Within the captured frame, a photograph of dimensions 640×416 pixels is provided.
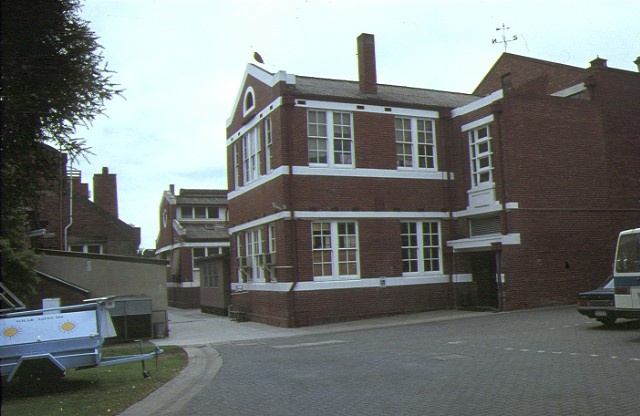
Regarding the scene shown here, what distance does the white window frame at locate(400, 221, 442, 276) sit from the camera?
24.6 m

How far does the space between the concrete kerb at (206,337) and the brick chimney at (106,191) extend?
2100cm

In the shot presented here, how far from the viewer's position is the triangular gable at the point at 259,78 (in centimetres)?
2331

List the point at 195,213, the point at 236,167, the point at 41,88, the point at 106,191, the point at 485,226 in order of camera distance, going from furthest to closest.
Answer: the point at 106,191 < the point at 195,213 < the point at 236,167 < the point at 485,226 < the point at 41,88

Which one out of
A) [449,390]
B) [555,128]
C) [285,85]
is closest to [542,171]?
[555,128]

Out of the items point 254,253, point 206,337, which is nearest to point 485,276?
point 254,253

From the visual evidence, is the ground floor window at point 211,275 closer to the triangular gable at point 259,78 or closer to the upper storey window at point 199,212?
the triangular gable at point 259,78

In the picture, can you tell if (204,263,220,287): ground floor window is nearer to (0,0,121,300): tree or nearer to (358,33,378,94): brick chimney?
(358,33,378,94): brick chimney

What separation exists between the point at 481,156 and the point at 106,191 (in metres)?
32.1

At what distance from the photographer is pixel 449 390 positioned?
919cm

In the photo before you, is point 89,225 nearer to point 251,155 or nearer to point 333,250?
point 251,155

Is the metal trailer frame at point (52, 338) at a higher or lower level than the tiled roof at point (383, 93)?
lower

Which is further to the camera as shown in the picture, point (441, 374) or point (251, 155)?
point (251, 155)

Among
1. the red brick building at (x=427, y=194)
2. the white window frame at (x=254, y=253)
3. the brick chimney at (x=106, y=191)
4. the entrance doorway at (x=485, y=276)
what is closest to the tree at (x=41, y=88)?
the red brick building at (x=427, y=194)

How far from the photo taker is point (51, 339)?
1068cm
